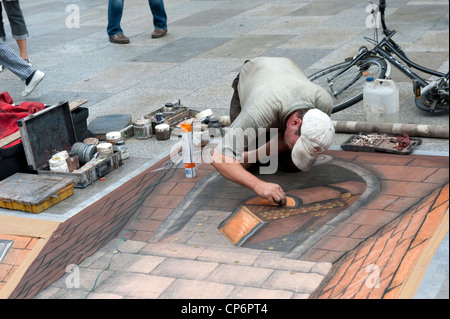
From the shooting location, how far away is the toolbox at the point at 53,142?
5.19 m

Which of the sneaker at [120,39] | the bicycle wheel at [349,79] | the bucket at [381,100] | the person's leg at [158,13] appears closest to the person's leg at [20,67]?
the sneaker at [120,39]

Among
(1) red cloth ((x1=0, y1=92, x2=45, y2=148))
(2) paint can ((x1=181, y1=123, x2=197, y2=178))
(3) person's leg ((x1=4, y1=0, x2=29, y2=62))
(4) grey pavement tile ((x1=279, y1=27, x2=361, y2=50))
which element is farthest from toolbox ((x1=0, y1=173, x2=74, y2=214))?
(4) grey pavement tile ((x1=279, y1=27, x2=361, y2=50))

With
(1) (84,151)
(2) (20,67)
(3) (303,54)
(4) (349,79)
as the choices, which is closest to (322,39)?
(3) (303,54)

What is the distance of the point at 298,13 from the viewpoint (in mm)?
11078

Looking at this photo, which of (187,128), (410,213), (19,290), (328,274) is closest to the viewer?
(328,274)

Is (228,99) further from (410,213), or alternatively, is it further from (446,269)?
(446,269)

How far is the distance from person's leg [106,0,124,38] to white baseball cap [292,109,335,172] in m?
6.25

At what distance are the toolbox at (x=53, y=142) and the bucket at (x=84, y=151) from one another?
0.15 meters

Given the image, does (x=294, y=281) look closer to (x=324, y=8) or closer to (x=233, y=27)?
(x=233, y=27)

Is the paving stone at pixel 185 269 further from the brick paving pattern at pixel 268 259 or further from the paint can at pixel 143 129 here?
the paint can at pixel 143 129

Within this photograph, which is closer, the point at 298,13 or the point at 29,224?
the point at 29,224

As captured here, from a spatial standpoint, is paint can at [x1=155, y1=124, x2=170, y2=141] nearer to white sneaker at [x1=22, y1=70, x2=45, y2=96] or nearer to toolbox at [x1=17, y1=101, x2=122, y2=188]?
toolbox at [x1=17, y1=101, x2=122, y2=188]
